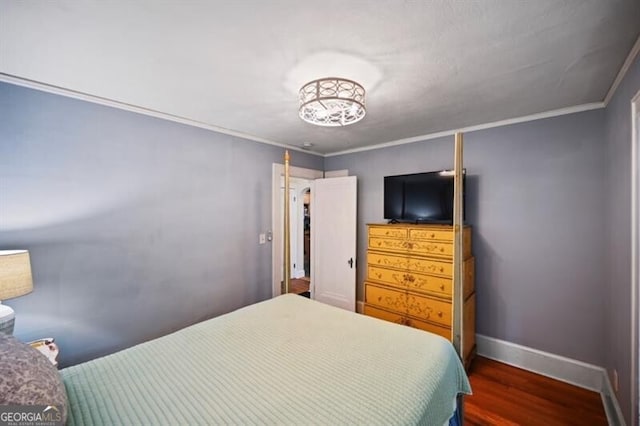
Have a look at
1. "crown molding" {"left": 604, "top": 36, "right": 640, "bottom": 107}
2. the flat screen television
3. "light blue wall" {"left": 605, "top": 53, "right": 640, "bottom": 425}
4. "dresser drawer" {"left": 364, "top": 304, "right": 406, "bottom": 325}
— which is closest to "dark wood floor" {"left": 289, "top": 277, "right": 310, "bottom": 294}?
"dresser drawer" {"left": 364, "top": 304, "right": 406, "bottom": 325}

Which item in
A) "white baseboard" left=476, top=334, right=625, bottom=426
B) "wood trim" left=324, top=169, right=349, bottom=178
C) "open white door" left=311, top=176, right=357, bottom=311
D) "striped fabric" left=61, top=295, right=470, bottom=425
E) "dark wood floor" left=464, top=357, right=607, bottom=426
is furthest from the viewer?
"wood trim" left=324, top=169, right=349, bottom=178

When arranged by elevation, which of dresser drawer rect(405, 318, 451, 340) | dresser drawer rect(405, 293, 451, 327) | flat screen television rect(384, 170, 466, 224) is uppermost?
flat screen television rect(384, 170, 466, 224)

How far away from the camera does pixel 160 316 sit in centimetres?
238

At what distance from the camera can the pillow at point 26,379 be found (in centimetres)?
74

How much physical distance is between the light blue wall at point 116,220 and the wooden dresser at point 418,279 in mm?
1478

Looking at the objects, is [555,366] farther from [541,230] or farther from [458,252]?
[458,252]

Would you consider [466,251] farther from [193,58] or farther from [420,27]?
[193,58]

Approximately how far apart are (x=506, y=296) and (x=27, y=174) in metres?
4.08

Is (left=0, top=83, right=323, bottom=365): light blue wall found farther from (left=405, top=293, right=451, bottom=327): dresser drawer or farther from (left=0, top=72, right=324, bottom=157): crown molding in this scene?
(left=405, top=293, right=451, bottom=327): dresser drawer

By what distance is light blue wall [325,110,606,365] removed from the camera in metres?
2.18

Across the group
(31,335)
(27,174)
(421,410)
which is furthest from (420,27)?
(31,335)

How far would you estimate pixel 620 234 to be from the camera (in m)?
1.72

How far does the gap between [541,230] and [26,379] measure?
133 inches

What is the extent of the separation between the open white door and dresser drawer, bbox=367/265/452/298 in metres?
0.62
